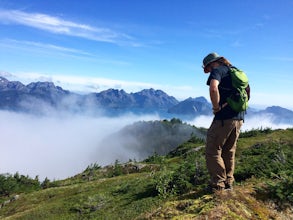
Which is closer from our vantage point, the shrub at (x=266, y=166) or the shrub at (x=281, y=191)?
the shrub at (x=281, y=191)

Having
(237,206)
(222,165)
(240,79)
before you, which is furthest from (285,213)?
(240,79)

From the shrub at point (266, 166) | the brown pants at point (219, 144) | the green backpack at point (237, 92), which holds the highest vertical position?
the green backpack at point (237, 92)

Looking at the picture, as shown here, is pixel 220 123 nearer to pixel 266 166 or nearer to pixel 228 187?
pixel 228 187

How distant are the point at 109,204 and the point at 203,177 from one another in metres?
7.81

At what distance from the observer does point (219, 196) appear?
10.1 metres

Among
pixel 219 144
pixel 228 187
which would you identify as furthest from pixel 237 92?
pixel 228 187

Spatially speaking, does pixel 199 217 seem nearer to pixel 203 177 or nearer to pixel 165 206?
pixel 165 206

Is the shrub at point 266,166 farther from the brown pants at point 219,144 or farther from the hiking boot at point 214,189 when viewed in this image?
the brown pants at point 219,144

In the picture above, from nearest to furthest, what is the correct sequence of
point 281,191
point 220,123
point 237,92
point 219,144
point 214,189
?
1. point 237,92
2. point 220,123
3. point 219,144
4. point 281,191
5. point 214,189

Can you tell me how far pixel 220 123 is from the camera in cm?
1023

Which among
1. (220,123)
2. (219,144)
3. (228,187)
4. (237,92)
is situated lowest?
(228,187)

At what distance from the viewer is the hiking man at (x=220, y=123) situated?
32.9 ft

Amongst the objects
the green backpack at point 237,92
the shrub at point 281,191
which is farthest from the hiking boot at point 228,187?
the green backpack at point 237,92

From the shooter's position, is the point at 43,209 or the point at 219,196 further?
the point at 43,209
